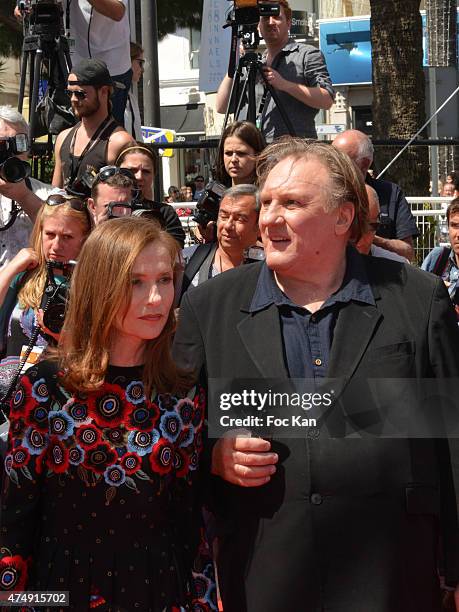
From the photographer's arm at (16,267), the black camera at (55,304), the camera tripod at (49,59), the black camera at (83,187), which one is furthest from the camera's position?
the camera tripod at (49,59)

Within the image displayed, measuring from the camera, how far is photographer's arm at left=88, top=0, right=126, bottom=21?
6.41 meters

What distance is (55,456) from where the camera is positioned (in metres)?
2.73

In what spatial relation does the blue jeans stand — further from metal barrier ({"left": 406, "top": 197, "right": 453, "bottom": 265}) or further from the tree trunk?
the tree trunk

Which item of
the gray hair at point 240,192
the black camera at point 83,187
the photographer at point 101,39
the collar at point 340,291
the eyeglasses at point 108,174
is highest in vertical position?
the photographer at point 101,39

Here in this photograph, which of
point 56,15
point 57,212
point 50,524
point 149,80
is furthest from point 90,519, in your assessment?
point 149,80

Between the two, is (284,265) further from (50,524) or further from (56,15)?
(56,15)

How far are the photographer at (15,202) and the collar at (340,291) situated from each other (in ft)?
8.00

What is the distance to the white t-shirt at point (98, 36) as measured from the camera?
22.7 feet

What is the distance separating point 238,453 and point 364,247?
1.94 m

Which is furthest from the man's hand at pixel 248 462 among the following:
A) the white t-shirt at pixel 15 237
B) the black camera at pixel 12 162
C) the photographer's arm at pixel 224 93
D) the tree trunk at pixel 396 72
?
the tree trunk at pixel 396 72

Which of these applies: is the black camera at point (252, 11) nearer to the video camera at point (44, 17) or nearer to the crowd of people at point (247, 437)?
the video camera at point (44, 17)

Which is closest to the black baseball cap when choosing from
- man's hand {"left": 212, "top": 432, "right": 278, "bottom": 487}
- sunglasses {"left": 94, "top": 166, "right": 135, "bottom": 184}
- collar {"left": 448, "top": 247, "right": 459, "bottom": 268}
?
sunglasses {"left": 94, "top": 166, "right": 135, "bottom": 184}

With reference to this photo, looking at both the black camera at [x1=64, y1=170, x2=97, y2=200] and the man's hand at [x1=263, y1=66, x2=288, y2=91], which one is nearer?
the black camera at [x1=64, y1=170, x2=97, y2=200]

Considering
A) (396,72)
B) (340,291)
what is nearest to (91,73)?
(340,291)
